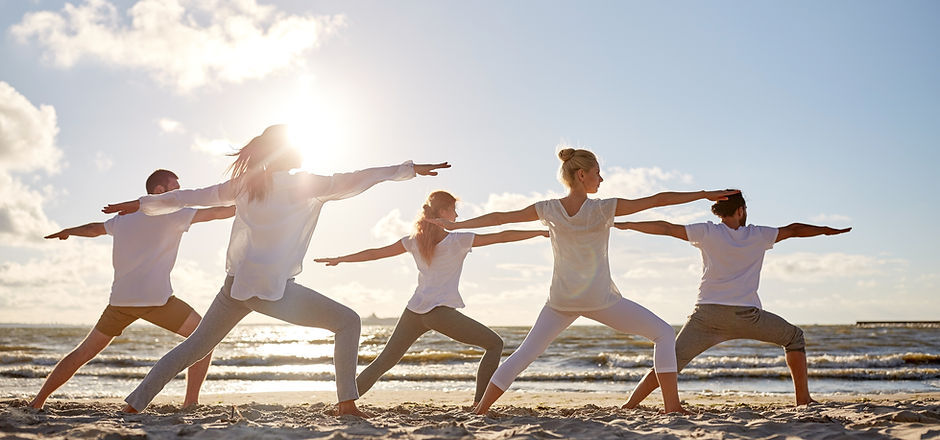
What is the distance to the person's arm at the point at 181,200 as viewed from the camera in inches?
173

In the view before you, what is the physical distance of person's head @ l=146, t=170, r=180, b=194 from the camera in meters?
5.30

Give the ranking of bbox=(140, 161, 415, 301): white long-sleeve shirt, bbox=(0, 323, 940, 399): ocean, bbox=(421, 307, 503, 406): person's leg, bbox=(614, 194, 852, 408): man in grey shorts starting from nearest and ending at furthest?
bbox=(140, 161, 415, 301): white long-sleeve shirt
bbox=(614, 194, 852, 408): man in grey shorts
bbox=(421, 307, 503, 406): person's leg
bbox=(0, 323, 940, 399): ocean

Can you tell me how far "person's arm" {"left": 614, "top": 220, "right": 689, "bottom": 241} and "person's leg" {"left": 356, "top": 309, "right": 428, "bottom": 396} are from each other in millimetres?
1877

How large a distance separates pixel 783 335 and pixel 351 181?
12.0 feet

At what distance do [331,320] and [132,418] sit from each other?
1437mm

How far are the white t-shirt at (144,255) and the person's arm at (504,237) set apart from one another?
2.32 m

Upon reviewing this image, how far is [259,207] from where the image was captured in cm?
426

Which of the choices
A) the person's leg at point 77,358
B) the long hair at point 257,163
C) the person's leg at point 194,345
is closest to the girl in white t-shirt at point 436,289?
the person's leg at point 194,345

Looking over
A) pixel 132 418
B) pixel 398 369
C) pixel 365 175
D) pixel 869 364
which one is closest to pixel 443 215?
pixel 365 175

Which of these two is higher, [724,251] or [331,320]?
[724,251]

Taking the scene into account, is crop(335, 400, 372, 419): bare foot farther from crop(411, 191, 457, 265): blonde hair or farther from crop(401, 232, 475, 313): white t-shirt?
crop(411, 191, 457, 265): blonde hair

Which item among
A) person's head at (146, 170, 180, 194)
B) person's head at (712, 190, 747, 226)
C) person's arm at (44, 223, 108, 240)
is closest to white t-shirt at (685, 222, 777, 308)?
person's head at (712, 190, 747, 226)

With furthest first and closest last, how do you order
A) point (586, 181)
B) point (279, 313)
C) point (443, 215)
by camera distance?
point (443, 215) → point (586, 181) → point (279, 313)

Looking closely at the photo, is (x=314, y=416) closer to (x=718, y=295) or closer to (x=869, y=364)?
(x=718, y=295)
